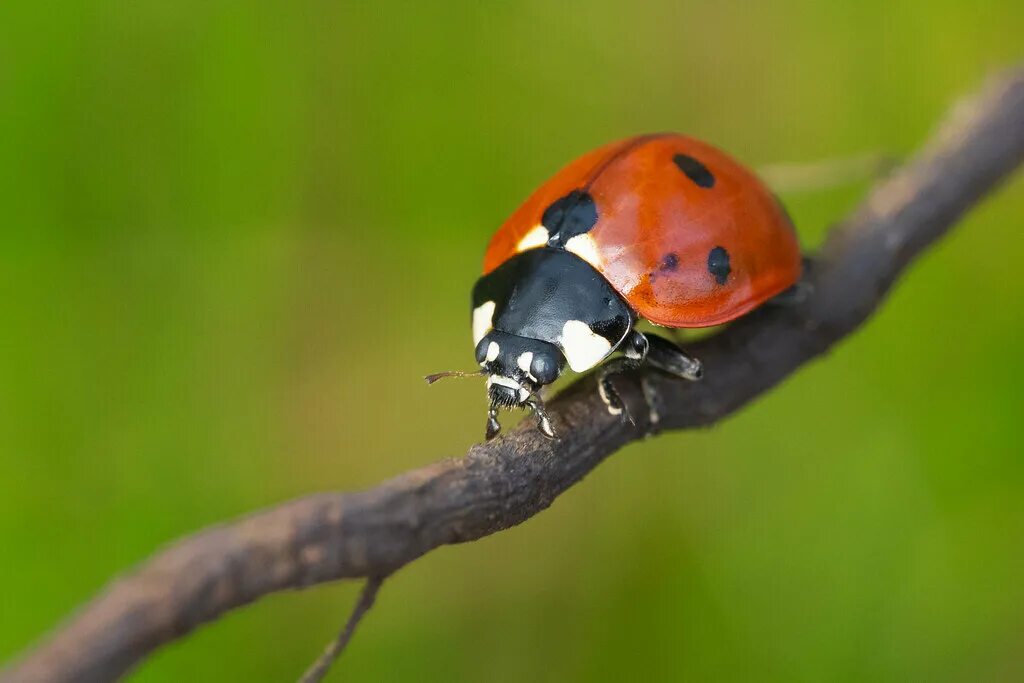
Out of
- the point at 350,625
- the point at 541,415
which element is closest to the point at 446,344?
the point at 541,415

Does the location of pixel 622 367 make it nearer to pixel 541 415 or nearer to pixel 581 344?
pixel 581 344

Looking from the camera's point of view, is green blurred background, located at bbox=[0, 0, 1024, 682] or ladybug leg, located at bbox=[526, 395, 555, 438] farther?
green blurred background, located at bbox=[0, 0, 1024, 682]

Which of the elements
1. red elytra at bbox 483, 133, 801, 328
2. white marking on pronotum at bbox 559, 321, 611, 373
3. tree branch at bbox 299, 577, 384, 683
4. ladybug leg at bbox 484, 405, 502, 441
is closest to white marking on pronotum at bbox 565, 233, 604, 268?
red elytra at bbox 483, 133, 801, 328

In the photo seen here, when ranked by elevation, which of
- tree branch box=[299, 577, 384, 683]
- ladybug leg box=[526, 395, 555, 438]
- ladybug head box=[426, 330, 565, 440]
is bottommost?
tree branch box=[299, 577, 384, 683]

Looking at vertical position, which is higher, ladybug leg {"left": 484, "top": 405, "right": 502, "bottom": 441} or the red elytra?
the red elytra

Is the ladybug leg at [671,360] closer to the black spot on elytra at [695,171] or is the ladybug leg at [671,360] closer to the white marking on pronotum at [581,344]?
the white marking on pronotum at [581,344]

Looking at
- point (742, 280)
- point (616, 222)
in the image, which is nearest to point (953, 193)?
point (742, 280)

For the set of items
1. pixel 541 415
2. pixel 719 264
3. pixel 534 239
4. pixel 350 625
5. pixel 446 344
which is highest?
pixel 446 344

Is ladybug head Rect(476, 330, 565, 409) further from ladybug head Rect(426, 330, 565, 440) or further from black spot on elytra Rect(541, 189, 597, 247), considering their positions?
black spot on elytra Rect(541, 189, 597, 247)

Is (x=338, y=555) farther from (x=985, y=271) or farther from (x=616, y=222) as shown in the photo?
(x=985, y=271)
